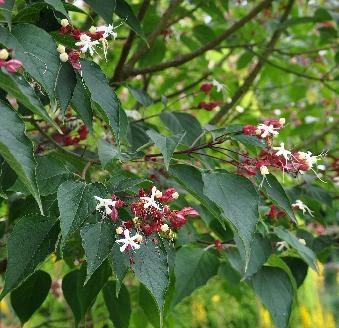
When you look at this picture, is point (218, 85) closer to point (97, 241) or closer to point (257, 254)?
point (257, 254)

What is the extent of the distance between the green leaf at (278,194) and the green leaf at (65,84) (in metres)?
0.32

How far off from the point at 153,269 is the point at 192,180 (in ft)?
0.55

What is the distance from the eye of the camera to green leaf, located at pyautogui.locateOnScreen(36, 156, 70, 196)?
3.01ft

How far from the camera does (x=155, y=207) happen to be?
849 millimetres

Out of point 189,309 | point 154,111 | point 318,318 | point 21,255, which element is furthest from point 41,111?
point 318,318

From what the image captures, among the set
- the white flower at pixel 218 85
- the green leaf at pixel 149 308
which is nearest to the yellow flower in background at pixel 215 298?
the white flower at pixel 218 85

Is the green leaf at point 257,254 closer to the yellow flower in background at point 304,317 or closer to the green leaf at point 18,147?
the green leaf at point 18,147

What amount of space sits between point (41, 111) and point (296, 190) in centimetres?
102

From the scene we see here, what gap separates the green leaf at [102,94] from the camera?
814mm

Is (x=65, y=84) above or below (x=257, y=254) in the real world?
above

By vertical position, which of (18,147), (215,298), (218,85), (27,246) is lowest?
(215,298)

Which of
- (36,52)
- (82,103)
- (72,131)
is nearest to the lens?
(36,52)

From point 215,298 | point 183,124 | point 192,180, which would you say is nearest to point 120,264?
point 192,180

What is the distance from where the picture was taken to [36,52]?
76 cm
